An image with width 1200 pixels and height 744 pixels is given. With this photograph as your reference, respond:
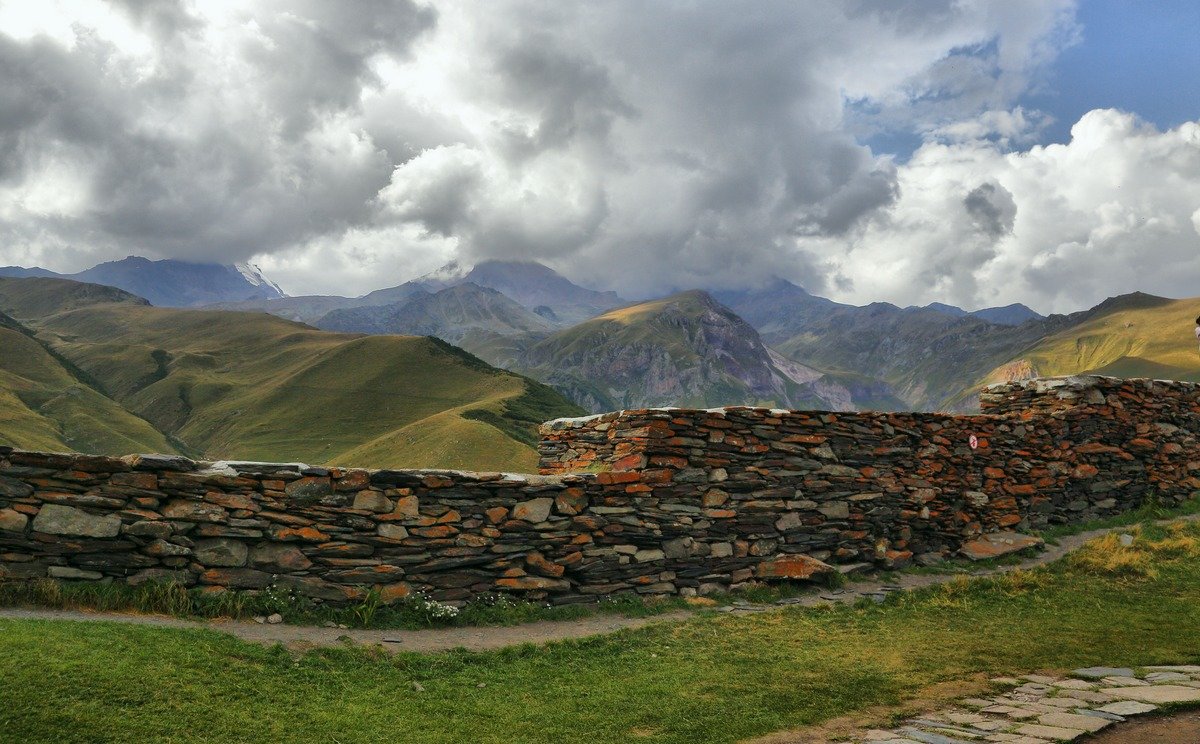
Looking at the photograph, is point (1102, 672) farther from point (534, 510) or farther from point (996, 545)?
point (996, 545)

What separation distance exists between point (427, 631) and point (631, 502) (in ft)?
14.8

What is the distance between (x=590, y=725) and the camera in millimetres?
7516

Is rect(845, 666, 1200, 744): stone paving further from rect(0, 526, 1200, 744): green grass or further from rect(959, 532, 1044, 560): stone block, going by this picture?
rect(959, 532, 1044, 560): stone block

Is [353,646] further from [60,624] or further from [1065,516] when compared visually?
[1065,516]

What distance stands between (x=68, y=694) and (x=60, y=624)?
7.71 feet

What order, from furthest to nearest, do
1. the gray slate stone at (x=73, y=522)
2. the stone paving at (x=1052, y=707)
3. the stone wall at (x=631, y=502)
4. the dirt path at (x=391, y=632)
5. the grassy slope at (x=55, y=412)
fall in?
1. the grassy slope at (x=55, y=412)
2. the stone wall at (x=631, y=502)
3. the gray slate stone at (x=73, y=522)
4. the dirt path at (x=391, y=632)
5. the stone paving at (x=1052, y=707)

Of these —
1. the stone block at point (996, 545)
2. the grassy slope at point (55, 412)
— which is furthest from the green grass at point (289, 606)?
the grassy slope at point (55, 412)

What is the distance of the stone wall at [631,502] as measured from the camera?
10.6m

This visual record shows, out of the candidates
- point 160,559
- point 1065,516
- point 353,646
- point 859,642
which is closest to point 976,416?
point 1065,516

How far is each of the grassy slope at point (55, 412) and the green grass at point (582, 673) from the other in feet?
423

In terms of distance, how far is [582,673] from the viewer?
9.25 metres

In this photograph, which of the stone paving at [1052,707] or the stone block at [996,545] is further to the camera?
the stone block at [996,545]

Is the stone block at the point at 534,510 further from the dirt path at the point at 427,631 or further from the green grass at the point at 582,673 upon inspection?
the green grass at the point at 582,673

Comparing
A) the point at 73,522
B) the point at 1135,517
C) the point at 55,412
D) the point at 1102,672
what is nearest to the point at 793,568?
the point at 1102,672
